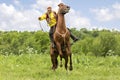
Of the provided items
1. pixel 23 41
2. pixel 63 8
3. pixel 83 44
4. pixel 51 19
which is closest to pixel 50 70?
pixel 51 19

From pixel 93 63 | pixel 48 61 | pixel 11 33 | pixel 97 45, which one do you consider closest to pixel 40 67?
pixel 48 61

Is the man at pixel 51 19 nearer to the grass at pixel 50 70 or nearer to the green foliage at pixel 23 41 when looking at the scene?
the grass at pixel 50 70

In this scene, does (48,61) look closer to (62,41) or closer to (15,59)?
(15,59)

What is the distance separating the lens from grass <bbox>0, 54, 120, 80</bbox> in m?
15.5

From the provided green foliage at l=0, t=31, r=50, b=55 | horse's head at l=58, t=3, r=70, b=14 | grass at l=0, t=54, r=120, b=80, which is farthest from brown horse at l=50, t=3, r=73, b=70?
green foliage at l=0, t=31, r=50, b=55

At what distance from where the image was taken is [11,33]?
11238cm

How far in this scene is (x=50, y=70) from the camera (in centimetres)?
1716

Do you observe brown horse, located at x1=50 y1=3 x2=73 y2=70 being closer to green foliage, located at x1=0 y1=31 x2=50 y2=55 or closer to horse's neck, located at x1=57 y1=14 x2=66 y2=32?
horse's neck, located at x1=57 y1=14 x2=66 y2=32

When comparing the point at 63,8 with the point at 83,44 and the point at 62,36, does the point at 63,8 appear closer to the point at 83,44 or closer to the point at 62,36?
the point at 62,36

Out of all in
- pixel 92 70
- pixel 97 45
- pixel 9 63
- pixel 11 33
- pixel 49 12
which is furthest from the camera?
pixel 11 33

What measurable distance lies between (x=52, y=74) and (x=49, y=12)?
8.31 ft

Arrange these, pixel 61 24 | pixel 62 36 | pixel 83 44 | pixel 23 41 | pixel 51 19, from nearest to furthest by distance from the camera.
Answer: pixel 62 36
pixel 61 24
pixel 51 19
pixel 83 44
pixel 23 41

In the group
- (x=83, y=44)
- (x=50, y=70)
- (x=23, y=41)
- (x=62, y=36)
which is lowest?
(x=50, y=70)

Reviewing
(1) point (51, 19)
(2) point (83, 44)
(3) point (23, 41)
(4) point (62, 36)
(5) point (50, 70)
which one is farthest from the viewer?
(3) point (23, 41)
